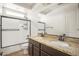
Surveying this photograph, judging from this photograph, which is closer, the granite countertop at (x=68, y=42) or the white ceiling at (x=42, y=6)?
the granite countertop at (x=68, y=42)

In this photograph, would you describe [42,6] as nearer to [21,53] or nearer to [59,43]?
[59,43]

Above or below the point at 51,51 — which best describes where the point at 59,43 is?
above

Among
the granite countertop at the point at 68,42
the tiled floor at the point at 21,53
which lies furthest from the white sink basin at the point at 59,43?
the tiled floor at the point at 21,53

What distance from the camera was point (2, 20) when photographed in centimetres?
108

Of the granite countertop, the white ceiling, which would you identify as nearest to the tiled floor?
the granite countertop

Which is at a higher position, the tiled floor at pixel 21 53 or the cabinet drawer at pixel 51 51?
the cabinet drawer at pixel 51 51

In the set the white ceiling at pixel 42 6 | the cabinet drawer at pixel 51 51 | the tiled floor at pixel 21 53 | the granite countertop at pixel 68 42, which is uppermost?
the white ceiling at pixel 42 6

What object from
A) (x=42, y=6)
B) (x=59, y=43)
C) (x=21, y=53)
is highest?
(x=42, y=6)

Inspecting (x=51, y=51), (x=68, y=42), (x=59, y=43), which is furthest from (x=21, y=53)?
(x=68, y=42)

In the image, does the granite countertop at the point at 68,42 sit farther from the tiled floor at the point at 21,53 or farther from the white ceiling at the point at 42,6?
the white ceiling at the point at 42,6

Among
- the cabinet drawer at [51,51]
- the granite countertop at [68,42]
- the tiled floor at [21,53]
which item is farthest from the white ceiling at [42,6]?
the tiled floor at [21,53]

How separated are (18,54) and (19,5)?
0.71 metres

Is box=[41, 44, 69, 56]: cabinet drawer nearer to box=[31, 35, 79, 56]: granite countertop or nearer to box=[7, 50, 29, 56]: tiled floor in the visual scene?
box=[31, 35, 79, 56]: granite countertop

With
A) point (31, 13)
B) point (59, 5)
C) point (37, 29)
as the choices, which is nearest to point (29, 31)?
point (37, 29)
